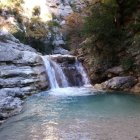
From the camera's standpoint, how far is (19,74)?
69.3ft

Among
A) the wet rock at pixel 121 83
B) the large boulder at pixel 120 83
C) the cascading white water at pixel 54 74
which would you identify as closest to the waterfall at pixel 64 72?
the cascading white water at pixel 54 74

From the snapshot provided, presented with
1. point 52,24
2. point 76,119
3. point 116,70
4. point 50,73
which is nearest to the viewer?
point 76,119

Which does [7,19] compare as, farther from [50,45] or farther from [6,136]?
[6,136]

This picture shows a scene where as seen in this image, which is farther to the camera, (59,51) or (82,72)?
(59,51)

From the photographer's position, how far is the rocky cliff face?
1861 centimetres

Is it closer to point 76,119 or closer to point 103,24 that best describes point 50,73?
point 103,24

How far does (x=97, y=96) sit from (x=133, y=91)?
9.48 feet

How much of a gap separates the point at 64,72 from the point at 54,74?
1063 mm

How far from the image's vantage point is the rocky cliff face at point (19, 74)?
18611 mm

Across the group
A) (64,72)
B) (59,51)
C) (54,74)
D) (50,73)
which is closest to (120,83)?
(64,72)

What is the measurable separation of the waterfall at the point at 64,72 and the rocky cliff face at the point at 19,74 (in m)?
0.85

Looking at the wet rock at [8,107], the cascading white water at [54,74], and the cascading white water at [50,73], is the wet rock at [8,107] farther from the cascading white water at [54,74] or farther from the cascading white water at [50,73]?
the cascading white water at [54,74]

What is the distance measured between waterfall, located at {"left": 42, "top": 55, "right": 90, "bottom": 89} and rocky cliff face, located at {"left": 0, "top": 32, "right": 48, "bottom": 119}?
33.5 inches

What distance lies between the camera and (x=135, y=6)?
86.6 feet
